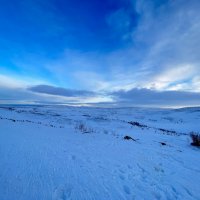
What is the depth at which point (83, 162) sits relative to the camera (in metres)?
6.29

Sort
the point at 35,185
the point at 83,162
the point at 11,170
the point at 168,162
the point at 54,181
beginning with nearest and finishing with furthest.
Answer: the point at 35,185 < the point at 54,181 < the point at 11,170 < the point at 83,162 < the point at 168,162

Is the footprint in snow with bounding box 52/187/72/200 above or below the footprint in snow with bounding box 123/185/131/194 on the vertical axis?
above

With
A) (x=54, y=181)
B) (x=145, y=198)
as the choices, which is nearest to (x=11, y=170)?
(x=54, y=181)

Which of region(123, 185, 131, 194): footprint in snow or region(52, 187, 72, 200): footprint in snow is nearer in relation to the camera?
region(52, 187, 72, 200): footprint in snow

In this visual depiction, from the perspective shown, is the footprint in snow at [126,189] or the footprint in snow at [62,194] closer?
the footprint in snow at [62,194]

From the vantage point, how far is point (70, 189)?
13.6 feet

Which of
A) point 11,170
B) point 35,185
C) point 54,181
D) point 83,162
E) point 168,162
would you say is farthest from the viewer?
point 168,162

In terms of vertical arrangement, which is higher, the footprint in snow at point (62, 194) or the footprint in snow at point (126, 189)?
the footprint in snow at point (62, 194)

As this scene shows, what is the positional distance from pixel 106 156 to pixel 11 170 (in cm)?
368

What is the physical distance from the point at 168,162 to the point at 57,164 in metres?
4.27

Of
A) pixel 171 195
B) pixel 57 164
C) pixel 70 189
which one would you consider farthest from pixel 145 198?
pixel 57 164

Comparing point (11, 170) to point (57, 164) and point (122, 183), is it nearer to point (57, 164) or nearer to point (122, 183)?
point (57, 164)

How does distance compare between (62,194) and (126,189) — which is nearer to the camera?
(62,194)

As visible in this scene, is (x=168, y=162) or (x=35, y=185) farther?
(x=168, y=162)
